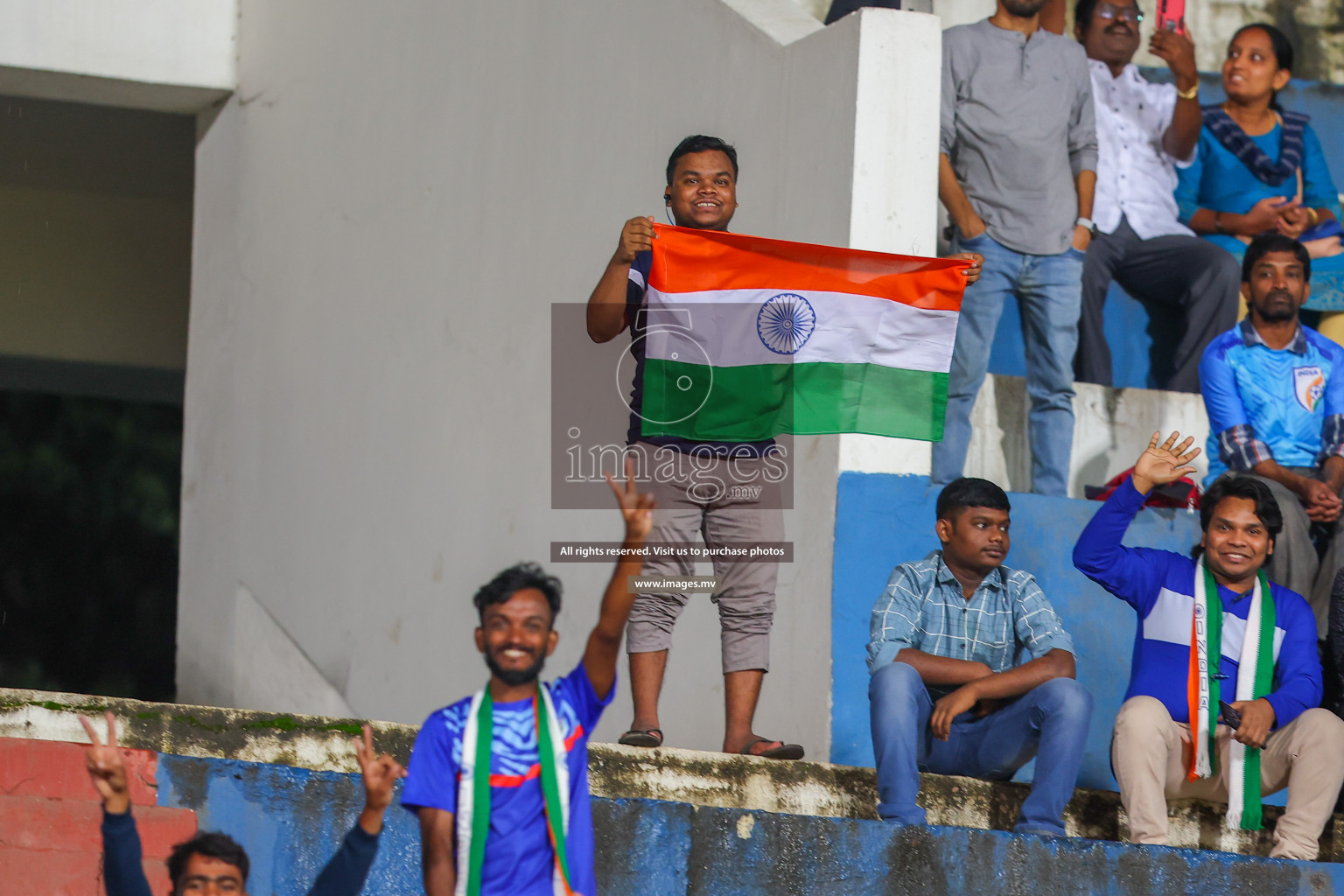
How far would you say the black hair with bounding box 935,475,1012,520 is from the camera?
5160 millimetres

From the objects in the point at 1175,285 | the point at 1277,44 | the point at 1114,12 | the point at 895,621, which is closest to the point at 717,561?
the point at 895,621

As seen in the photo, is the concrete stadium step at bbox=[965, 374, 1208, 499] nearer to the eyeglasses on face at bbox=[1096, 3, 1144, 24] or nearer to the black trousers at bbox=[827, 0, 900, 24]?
the black trousers at bbox=[827, 0, 900, 24]

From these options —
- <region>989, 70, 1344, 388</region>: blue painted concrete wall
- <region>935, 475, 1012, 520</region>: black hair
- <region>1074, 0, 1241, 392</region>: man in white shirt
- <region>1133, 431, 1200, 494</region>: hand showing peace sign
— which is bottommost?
<region>935, 475, 1012, 520</region>: black hair

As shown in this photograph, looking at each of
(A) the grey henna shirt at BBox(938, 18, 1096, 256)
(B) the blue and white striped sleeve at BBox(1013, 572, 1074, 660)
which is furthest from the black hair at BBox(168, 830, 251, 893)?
(A) the grey henna shirt at BBox(938, 18, 1096, 256)

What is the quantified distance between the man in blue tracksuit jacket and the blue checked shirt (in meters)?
1.86

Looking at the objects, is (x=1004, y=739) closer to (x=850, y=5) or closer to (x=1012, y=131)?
(x=1012, y=131)

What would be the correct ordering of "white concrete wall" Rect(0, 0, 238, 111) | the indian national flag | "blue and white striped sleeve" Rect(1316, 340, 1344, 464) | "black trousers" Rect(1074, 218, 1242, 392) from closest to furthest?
the indian national flag → "blue and white striped sleeve" Rect(1316, 340, 1344, 464) → "black trousers" Rect(1074, 218, 1242, 392) → "white concrete wall" Rect(0, 0, 238, 111)

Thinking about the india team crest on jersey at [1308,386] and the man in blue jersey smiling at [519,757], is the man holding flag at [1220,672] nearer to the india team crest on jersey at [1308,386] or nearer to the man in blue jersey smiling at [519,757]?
the india team crest on jersey at [1308,386]

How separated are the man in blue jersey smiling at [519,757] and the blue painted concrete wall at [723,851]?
0.73 metres

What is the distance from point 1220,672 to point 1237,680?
0.17 ft

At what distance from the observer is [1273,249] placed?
6.28 metres

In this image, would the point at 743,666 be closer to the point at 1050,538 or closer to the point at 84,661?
the point at 1050,538

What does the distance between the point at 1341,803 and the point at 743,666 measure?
1.83 m

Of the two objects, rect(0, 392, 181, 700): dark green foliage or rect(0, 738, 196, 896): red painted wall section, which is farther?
rect(0, 392, 181, 700): dark green foliage
